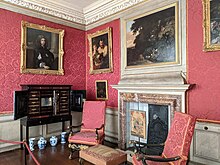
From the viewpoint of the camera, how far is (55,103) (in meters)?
4.96

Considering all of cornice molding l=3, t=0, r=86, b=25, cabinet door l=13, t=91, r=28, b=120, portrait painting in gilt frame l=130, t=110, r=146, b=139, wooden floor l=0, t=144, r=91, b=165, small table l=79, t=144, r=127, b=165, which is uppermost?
cornice molding l=3, t=0, r=86, b=25

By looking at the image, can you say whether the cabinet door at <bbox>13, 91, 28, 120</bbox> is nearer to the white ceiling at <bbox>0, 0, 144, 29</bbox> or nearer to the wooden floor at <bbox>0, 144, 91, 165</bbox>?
the wooden floor at <bbox>0, 144, 91, 165</bbox>

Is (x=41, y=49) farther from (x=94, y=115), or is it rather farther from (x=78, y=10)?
(x=94, y=115)

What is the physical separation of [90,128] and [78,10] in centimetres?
377

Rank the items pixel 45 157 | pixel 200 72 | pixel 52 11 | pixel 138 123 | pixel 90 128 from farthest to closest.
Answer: pixel 52 11
pixel 90 128
pixel 138 123
pixel 45 157
pixel 200 72

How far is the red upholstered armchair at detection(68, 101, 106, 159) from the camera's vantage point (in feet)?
13.1

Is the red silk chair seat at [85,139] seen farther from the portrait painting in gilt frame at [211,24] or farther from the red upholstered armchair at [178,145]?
the portrait painting in gilt frame at [211,24]

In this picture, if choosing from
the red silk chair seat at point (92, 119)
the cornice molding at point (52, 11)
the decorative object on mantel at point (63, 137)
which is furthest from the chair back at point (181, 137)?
the cornice molding at point (52, 11)

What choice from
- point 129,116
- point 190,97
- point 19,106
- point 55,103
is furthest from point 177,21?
point 19,106

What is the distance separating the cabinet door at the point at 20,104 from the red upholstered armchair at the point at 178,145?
9.47 feet

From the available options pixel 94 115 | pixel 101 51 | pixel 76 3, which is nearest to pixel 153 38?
pixel 101 51

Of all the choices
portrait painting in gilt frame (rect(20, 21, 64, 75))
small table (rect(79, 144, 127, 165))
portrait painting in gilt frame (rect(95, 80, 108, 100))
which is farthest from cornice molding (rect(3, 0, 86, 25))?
small table (rect(79, 144, 127, 165))

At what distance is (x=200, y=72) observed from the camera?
11.6 ft

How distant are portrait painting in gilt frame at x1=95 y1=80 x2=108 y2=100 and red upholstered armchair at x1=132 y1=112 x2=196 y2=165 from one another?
2.94 m
